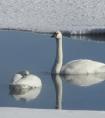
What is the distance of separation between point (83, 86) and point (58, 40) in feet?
4.75

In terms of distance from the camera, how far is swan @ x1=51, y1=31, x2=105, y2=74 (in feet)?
28.2

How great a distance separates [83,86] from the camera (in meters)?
7.74

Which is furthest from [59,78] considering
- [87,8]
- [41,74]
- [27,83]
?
[87,8]

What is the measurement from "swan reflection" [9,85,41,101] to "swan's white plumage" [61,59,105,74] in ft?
3.66

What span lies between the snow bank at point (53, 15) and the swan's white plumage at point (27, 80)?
375 centimetres

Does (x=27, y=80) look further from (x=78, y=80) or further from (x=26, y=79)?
(x=78, y=80)

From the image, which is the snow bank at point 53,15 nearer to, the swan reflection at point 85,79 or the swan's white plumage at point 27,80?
the swan reflection at point 85,79

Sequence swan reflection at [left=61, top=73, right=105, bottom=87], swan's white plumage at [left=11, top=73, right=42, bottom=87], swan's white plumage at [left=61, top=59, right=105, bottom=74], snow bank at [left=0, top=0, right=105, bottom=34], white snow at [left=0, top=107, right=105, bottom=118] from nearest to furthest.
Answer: white snow at [left=0, top=107, right=105, bottom=118] → swan's white plumage at [left=11, top=73, right=42, bottom=87] → swan reflection at [left=61, top=73, right=105, bottom=87] → swan's white plumage at [left=61, top=59, right=105, bottom=74] → snow bank at [left=0, top=0, right=105, bottom=34]

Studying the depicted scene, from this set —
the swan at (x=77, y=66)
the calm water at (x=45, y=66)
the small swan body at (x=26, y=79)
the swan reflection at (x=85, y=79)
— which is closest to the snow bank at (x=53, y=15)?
the calm water at (x=45, y=66)

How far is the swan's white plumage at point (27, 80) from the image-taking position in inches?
297

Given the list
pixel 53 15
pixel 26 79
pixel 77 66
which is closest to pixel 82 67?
pixel 77 66

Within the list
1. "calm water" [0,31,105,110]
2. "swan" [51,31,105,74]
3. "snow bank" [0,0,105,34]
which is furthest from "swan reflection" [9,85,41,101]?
"snow bank" [0,0,105,34]

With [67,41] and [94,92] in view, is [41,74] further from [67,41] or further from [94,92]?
[67,41]

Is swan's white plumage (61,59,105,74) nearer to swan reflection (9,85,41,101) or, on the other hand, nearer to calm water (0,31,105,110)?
calm water (0,31,105,110)
